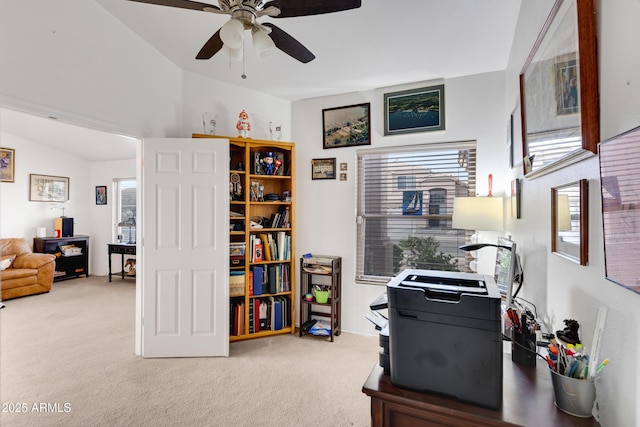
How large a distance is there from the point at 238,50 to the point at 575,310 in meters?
2.02

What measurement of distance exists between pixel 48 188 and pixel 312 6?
682cm

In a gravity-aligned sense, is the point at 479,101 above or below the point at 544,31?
above

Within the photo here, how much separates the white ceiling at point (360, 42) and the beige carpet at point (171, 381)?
2663 mm

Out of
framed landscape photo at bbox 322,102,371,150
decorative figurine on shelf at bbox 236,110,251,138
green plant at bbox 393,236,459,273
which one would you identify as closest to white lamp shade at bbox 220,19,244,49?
decorative figurine on shelf at bbox 236,110,251,138

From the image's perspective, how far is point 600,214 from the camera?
832 millimetres

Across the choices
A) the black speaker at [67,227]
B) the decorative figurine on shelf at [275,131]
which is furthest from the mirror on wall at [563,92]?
the black speaker at [67,227]

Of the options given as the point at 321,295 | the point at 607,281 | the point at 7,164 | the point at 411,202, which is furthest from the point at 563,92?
the point at 7,164

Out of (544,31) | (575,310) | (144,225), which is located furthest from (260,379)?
(544,31)

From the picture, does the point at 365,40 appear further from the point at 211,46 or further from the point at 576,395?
the point at 576,395

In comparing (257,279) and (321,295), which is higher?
(257,279)

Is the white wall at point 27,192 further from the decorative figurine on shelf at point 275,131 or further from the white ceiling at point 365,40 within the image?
the decorative figurine on shelf at point 275,131

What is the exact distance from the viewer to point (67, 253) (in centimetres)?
582

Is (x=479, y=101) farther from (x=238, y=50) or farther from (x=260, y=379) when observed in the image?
(x=260, y=379)

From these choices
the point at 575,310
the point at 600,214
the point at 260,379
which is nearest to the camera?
the point at 600,214
